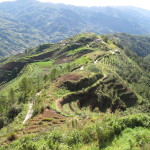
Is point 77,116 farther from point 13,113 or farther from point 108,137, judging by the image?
point 108,137

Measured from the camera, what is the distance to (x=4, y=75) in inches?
6905

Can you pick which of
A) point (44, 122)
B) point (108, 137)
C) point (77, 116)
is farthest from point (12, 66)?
point (108, 137)

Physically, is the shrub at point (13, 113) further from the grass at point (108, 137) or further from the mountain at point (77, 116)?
the grass at point (108, 137)

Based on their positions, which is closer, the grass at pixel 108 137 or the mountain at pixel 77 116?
the grass at pixel 108 137

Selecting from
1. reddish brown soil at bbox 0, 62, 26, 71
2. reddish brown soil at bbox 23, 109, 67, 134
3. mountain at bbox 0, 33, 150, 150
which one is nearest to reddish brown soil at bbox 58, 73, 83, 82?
mountain at bbox 0, 33, 150, 150

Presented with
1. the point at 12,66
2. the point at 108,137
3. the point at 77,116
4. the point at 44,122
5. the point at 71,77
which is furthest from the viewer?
the point at 12,66

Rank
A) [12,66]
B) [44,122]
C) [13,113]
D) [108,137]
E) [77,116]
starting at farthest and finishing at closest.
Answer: [12,66], [13,113], [77,116], [44,122], [108,137]

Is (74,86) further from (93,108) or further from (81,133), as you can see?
(81,133)

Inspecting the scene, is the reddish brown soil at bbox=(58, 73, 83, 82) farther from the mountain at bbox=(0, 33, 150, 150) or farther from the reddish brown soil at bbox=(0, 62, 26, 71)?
the reddish brown soil at bbox=(0, 62, 26, 71)

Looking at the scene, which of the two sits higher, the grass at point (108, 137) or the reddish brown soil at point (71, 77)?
the grass at point (108, 137)

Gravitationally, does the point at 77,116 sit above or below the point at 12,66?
above

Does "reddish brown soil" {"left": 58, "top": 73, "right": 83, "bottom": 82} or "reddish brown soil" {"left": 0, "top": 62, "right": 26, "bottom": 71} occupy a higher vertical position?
"reddish brown soil" {"left": 58, "top": 73, "right": 83, "bottom": 82}

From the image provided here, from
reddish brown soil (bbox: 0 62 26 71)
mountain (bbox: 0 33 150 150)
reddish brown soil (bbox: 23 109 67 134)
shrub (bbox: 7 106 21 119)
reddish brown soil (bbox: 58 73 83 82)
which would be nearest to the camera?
mountain (bbox: 0 33 150 150)

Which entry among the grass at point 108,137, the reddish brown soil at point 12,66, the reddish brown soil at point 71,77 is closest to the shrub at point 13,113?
the reddish brown soil at point 71,77
